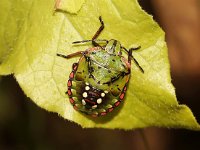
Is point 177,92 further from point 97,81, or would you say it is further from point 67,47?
point 67,47

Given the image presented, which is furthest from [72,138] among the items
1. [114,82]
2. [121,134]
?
[114,82]

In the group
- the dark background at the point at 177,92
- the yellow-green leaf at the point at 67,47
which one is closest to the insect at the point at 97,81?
the yellow-green leaf at the point at 67,47

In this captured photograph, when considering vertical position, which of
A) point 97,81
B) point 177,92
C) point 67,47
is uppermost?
point 67,47

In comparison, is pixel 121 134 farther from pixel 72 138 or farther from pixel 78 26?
pixel 78 26

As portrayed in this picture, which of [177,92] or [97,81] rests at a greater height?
[97,81]

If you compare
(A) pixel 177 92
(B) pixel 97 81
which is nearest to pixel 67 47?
(B) pixel 97 81

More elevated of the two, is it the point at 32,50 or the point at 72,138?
the point at 32,50

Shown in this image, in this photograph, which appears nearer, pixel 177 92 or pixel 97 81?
pixel 97 81
